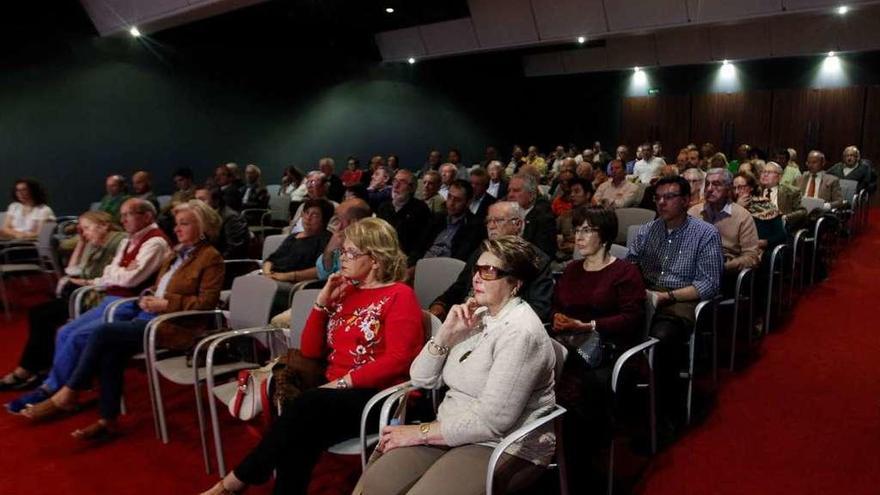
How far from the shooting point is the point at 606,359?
2.71 m

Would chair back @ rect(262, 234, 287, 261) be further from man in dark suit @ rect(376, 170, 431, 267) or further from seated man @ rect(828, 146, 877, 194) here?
seated man @ rect(828, 146, 877, 194)

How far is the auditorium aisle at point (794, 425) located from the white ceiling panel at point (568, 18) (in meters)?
4.91

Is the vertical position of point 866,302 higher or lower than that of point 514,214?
lower

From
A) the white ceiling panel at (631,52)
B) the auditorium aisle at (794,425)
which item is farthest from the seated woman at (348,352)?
the white ceiling panel at (631,52)

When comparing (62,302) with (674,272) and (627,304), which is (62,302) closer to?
(627,304)

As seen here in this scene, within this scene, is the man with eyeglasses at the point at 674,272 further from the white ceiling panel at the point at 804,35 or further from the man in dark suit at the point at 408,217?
the white ceiling panel at the point at 804,35

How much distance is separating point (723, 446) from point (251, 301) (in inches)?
93.9

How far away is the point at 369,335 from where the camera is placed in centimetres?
243

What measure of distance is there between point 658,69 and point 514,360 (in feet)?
42.1

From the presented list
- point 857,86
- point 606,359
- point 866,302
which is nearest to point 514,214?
point 606,359

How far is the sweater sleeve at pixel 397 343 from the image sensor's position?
2328mm

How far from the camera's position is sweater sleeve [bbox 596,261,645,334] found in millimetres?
2709

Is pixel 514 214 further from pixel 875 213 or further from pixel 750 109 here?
pixel 750 109

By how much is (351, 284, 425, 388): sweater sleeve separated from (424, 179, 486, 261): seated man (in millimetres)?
1767
